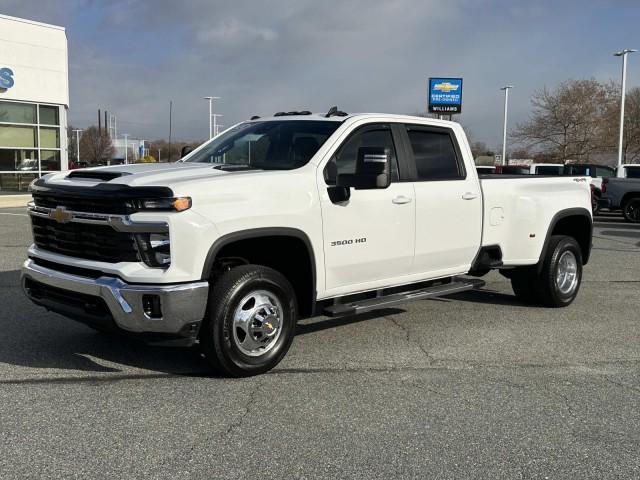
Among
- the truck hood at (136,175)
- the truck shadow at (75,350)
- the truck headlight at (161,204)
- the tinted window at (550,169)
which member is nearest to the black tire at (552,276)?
the truck hood at (136,175)

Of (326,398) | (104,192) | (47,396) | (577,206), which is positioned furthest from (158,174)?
(577,206)

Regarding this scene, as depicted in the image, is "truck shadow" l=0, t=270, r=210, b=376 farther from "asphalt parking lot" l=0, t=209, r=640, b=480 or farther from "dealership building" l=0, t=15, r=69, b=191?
"dealership building" l=0, t=15, r=69, b=191

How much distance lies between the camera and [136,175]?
15.5 ft

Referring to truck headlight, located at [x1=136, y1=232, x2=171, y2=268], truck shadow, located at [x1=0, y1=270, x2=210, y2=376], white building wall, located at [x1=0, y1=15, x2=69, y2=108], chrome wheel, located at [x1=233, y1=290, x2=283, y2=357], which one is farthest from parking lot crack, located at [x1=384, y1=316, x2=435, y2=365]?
white building wall, located at [x1=0, y1=15, x2=69, y2=108]

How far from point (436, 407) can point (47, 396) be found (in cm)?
264

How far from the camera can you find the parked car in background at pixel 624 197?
2011 centimetres

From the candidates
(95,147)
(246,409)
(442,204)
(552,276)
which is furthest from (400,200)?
(95,147)

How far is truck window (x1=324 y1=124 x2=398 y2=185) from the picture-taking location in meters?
5.34

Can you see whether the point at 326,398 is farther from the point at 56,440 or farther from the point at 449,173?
the point at 449,173

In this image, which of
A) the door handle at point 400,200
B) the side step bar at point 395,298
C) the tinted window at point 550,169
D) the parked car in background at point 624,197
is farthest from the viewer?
the tinted window at point 550,169

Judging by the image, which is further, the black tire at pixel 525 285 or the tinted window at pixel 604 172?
the tinted window at pixel 604 172

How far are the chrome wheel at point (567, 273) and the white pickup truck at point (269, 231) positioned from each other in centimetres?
90

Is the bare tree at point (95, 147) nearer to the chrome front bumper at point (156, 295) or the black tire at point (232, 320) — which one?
the black tire at point (232, 320)

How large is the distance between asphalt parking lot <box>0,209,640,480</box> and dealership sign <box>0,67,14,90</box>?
62.9 feet
